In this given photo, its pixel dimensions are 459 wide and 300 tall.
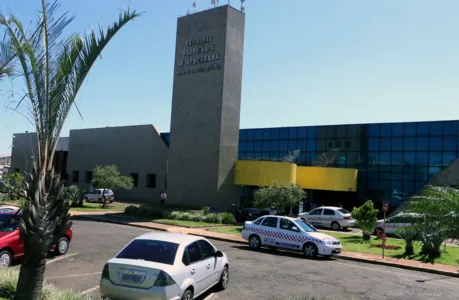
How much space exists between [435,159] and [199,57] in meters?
24.9

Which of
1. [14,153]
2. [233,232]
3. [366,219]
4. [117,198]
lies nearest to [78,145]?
[117,198]

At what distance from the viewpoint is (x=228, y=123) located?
32.4m

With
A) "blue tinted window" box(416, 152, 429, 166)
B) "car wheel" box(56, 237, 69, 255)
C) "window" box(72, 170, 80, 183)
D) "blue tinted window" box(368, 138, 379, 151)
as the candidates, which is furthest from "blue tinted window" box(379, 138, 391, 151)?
"window" box(72, 170, 80, 183)

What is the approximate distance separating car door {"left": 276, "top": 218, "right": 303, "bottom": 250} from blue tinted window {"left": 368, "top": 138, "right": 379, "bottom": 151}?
29490 millimetres

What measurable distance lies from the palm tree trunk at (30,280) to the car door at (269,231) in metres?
11.9

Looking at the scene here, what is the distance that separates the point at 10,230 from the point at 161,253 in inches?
246

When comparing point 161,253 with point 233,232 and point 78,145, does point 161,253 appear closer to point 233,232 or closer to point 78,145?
point 233,232

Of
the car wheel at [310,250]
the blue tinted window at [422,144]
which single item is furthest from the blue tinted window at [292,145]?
the car wheel at [310,250]

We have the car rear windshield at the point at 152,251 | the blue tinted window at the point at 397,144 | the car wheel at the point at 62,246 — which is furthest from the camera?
the blue tinted window at the point at 397,144

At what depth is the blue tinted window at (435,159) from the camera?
3991 cm

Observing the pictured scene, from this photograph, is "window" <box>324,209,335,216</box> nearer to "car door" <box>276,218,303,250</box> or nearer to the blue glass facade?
"car door" <box>276,218,303,250</box>

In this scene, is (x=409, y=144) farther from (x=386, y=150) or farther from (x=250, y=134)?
(x=250, y=134)

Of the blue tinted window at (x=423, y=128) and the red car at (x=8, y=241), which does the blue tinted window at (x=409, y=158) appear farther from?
the red car at (x=8, y=241)

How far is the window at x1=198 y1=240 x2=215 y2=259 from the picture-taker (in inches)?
364
